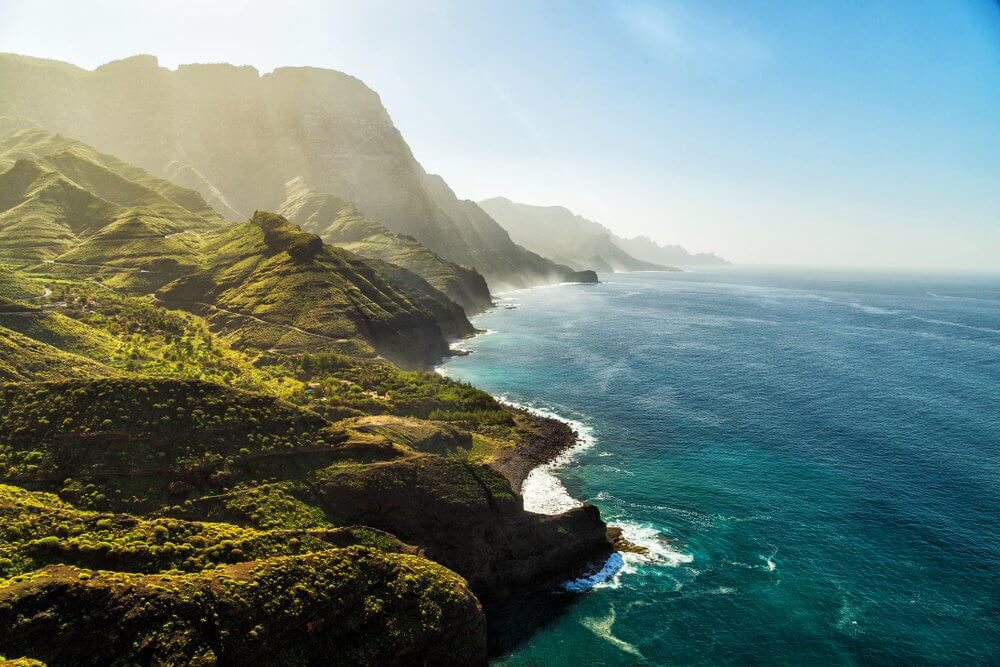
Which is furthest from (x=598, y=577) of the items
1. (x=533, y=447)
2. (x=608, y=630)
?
(x=533, y=447)

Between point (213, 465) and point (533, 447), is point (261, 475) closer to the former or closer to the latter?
point (213, 465)

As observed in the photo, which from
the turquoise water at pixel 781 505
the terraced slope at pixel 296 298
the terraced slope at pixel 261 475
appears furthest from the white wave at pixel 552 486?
the terraced slope at pixel 296 298

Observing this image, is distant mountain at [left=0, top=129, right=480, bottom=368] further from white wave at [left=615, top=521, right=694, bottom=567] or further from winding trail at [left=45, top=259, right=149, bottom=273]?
white wave at [left=615, top=521, right=694, bottom=567]

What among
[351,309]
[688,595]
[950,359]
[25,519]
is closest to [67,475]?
[25,519]

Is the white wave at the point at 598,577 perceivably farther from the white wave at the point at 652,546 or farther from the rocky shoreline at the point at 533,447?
the rocky shoreline at the point at 533,447

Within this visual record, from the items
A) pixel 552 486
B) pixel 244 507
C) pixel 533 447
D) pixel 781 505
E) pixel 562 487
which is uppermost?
pixel 244 507

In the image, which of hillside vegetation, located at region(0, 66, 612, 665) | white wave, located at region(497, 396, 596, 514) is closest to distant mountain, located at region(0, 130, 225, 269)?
hillside vegetation, located at region(0, 66, 612, 665)
